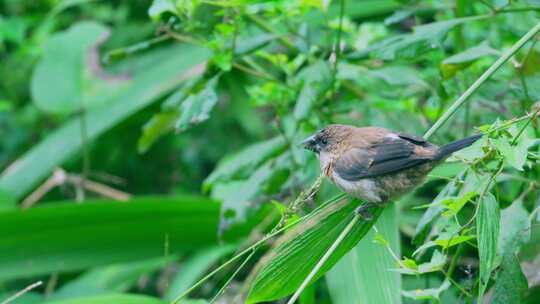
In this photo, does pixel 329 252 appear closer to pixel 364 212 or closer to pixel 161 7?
pixel 364 212

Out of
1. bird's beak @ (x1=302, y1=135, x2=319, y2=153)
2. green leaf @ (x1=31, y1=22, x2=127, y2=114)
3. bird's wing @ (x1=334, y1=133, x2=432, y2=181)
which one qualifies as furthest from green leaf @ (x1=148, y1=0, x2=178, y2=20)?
green leaf @ (x1=31, y1=22, x2=127, y2=114)

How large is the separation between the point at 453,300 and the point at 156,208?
66.2 inches

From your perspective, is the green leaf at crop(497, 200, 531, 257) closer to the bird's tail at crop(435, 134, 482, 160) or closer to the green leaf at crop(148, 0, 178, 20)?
the bird's tail at crop(435, 134, 482, 160)

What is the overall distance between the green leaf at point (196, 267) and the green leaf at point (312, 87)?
143cm

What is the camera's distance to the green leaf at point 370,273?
2756 millimetres

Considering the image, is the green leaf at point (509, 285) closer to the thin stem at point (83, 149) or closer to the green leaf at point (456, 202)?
the green leaf at point (456, 202)

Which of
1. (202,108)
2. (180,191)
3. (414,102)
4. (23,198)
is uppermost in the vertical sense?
(202,108)

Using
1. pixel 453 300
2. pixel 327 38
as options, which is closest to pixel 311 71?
pixel 327 38

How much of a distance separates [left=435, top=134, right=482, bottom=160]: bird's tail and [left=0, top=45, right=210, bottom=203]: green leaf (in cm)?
256

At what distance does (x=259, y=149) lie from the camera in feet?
11.5

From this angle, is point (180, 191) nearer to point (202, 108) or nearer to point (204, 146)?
point (204, 146)

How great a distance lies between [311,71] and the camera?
10.4 ft

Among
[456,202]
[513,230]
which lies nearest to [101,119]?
[513,230]

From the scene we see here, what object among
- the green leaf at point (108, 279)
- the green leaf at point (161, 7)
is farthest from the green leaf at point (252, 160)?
the green leaf at point (108, 279)
